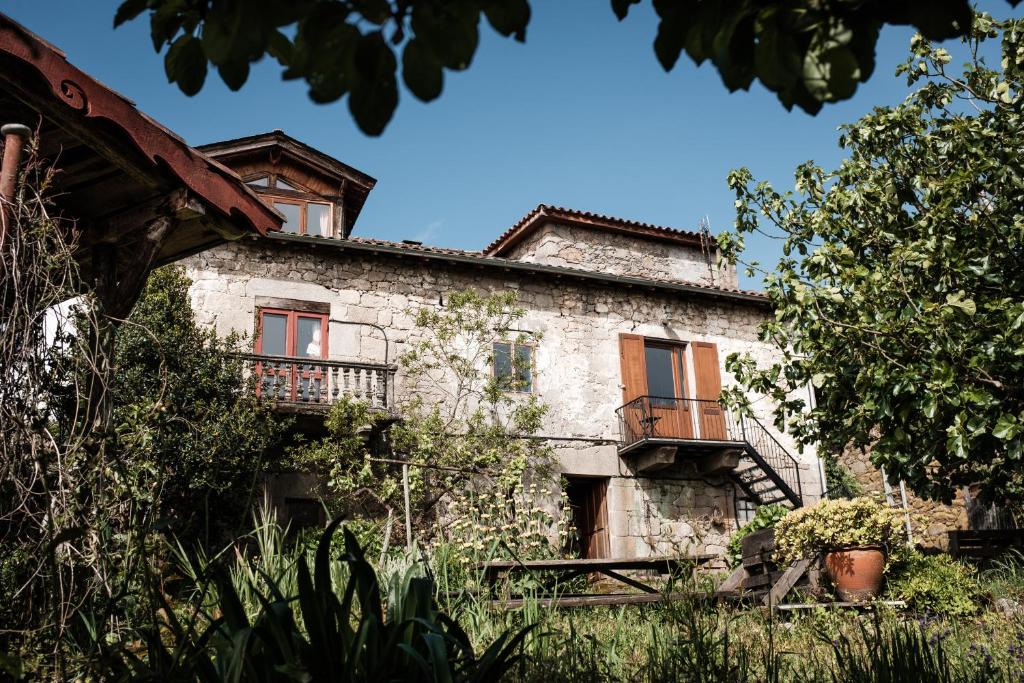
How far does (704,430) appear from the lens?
14.3m

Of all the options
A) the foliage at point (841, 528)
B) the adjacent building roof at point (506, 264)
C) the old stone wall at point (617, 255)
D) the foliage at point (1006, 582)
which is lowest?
the foliage at point (1006, 582)

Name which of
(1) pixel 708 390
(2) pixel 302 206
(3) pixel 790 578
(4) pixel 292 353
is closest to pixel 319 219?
(2) pixel 302 206

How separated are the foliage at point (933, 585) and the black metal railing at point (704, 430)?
543cm

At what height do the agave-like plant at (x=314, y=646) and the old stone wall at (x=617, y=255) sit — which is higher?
the old stone wall at (x=617, y=255)

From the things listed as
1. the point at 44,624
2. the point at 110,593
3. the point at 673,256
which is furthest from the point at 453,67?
the point at 673,256

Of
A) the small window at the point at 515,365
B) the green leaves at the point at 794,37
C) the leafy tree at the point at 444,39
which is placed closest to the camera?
the leafy tree at the point at 444,39

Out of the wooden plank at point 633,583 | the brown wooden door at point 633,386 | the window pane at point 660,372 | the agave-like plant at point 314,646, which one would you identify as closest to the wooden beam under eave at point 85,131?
the agave-like plant at point 314,646

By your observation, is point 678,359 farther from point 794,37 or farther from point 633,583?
point 794,37

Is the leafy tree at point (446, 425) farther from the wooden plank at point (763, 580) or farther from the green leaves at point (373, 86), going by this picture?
the green leaves at point (373, 86)

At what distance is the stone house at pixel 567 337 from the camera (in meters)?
12.3

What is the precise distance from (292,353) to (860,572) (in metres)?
8.07

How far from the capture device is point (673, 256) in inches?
655

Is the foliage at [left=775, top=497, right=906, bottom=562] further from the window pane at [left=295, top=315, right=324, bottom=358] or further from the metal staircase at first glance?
the window pane at [left=295, top=315, right=324, bottom=358]

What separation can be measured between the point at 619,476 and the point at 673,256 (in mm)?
5046
